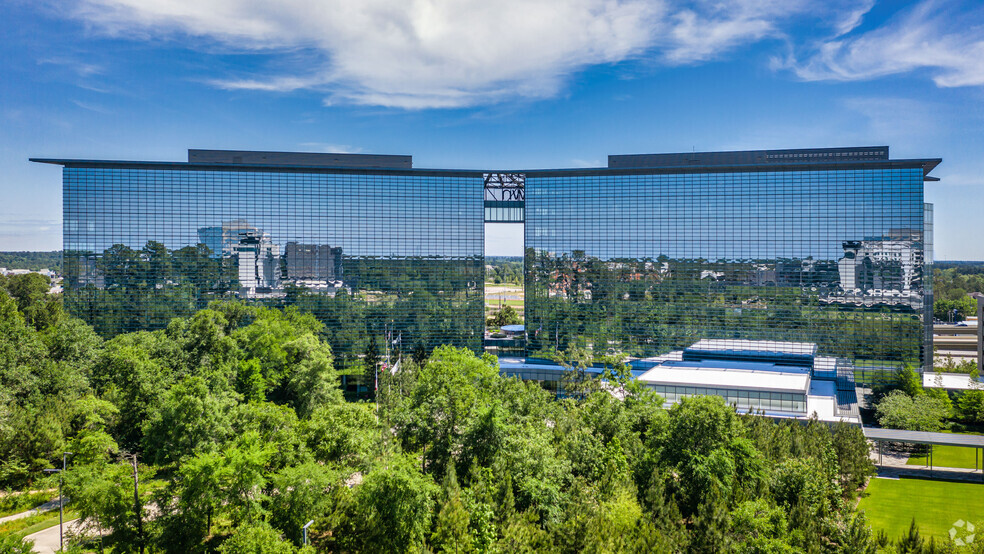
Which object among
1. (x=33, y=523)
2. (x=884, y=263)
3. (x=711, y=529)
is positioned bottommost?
(x=33, y=523)

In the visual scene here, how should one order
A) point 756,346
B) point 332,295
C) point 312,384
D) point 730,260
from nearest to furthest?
point 312,384 < point 756,346 < point 730,260 < point 332,295

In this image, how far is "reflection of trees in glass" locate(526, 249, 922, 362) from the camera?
7094 cm

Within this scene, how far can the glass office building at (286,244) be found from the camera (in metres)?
80.3

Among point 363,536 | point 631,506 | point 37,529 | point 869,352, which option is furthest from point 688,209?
point 37,529

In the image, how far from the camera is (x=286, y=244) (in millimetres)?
82875

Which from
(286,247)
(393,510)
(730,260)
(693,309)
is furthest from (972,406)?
(286,247)

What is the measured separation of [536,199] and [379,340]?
1307 inches

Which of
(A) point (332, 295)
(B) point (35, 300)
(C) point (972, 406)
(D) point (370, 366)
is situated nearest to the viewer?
(C) point (972, 406)

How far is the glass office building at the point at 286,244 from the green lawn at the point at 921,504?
2151 inches

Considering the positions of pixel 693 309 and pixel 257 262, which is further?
pixel 257 262

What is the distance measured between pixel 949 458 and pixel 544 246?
53.9m

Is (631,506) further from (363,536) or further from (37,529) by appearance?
(37,529)

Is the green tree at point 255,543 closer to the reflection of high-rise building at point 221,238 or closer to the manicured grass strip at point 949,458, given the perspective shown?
the manicured grass strip at point 949,458

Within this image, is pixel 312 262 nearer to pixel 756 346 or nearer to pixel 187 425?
pixel 187 425
